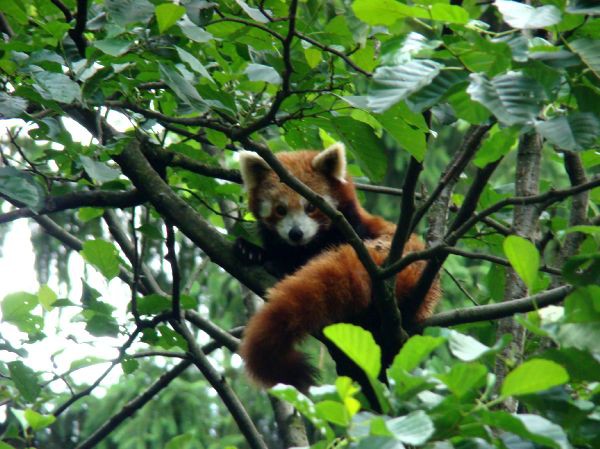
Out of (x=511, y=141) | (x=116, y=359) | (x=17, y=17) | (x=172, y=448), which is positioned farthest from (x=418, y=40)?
(x=116, y=359)

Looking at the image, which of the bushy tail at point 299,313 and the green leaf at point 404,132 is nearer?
the green leaf at point 404,132

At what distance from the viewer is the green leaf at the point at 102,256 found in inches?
117

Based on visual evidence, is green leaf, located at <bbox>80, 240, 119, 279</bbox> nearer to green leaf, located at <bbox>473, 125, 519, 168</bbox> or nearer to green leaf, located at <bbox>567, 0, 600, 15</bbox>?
green leaf, located at <bbox>473, 125, 519, 168</bbox>

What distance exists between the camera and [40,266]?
7945mm

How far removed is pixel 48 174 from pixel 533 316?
188cm

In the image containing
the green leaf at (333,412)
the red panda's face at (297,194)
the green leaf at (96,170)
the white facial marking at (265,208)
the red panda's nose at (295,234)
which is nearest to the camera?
the green leaf at (333,412)

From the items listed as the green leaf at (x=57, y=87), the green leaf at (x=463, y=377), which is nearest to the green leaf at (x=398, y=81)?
the green leaf at (x=463, y=377)

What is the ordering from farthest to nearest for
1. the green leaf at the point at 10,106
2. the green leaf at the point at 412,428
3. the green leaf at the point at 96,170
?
the green leaf at the point at 96,170 → the green leaf at the point at 10,106 → the green leaf at the point at 412,428

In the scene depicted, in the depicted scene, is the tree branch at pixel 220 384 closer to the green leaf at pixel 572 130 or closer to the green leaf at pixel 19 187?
the green leaf at pixel 19 187

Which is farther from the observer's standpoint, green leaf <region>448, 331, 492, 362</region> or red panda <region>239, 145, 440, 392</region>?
red panda <region>239, 145, 440, 392</region>

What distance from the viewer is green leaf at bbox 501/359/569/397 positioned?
1.40 m

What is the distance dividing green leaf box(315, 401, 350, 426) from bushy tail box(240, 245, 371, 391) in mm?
1208

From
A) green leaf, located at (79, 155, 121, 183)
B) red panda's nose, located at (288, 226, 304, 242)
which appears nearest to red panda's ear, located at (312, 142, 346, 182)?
red panda's nose, located at (288, 226, 304, 242)

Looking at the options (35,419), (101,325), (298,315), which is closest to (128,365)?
(101,325)
